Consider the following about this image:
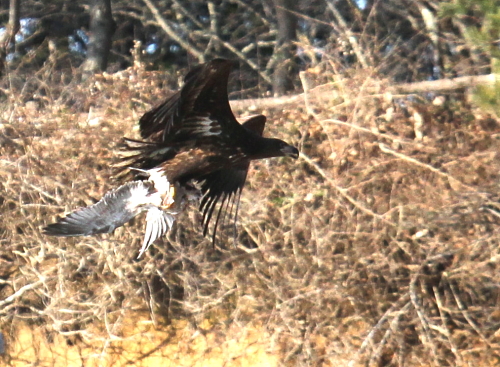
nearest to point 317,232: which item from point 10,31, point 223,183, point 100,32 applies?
point 223,183

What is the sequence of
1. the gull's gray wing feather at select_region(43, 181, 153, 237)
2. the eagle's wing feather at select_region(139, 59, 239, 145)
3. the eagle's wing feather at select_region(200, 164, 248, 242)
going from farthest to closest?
1. the eagle's wing feather at select_region(200, 164, 248, 242)
2. the gull's gray wing feather at select_region(43, 181, 153, 237)
3. the eagle's wing feather at select_region(139, 59, 239, 145)

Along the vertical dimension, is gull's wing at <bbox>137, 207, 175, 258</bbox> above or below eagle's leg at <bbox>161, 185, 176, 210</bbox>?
below

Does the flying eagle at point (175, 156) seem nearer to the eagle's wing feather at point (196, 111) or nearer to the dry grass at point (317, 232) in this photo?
the eagle's wing feather at point (196, 111)

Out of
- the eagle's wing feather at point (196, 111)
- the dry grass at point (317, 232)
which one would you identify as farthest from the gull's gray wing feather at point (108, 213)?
the dry grass at point (317, 232)

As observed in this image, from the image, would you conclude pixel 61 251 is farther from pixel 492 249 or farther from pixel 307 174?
pixel 492 249

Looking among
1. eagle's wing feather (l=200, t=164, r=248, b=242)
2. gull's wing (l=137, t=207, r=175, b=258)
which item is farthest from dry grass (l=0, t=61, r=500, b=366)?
gull's wing (l=137, t=207, r=175, b=258)

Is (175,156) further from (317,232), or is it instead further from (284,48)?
(284,48)

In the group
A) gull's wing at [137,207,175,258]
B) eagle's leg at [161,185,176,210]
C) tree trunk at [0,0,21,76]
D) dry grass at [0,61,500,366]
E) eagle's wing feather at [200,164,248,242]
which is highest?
tree trunk at [0,0,21,76]

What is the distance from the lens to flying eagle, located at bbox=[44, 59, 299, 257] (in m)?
4.90

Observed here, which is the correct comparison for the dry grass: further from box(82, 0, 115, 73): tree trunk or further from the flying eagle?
box(82, 0, 115, 73): tree trunk

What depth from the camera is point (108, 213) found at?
5.10 meters

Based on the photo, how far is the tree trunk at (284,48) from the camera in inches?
324

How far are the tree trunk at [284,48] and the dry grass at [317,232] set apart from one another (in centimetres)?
90

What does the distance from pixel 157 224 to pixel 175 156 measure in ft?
1.48
